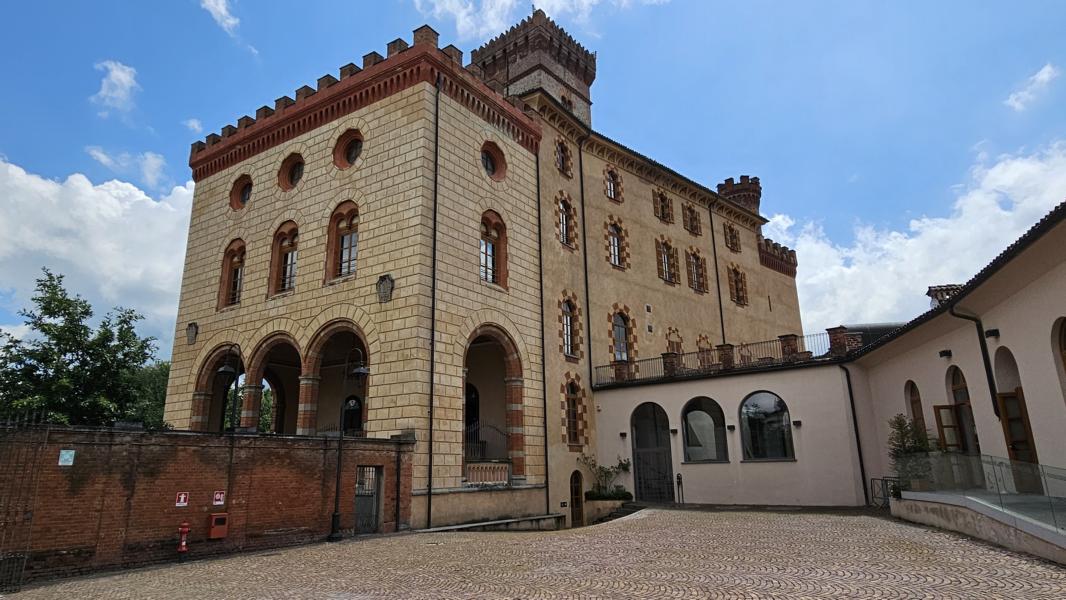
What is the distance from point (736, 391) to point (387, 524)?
1171 cm

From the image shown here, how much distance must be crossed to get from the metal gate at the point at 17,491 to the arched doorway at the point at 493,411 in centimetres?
1018

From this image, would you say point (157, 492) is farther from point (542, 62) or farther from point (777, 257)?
point (777, 257)

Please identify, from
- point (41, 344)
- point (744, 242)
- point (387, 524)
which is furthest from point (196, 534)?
point (744, 242)

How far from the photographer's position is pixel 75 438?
35.3 feet

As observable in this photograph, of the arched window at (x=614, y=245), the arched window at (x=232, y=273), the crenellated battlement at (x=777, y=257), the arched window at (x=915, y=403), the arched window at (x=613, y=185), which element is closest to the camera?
the arched window at (x=915, y=403)

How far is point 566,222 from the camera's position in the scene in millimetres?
25266

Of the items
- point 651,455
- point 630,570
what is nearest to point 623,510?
point 651,455

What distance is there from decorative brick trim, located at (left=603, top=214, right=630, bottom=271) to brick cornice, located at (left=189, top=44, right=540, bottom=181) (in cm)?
500

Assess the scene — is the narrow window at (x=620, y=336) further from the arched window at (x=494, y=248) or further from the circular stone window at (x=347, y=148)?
the circular stone window at (x=347, y=148)

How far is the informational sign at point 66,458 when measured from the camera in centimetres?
1058

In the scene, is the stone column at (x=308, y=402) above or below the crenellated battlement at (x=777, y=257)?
below

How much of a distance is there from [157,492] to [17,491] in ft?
6.94

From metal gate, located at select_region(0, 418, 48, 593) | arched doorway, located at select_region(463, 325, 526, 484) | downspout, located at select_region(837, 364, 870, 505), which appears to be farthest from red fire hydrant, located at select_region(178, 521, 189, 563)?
downspout, located at select_region(837, 364, 870, 505)

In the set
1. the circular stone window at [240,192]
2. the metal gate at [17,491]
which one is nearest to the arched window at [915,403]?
the metal gate at [17,491]
